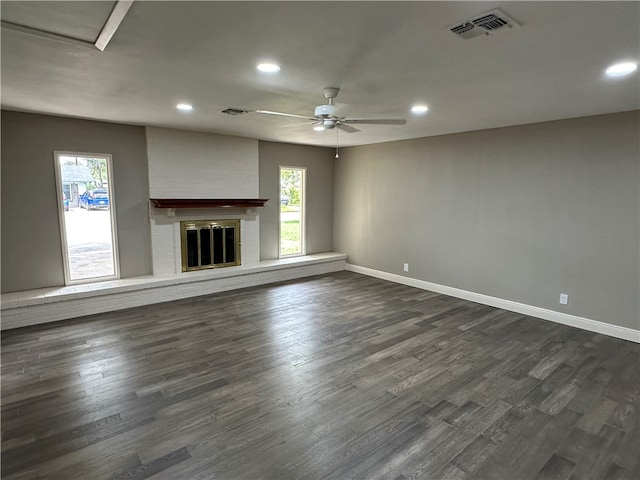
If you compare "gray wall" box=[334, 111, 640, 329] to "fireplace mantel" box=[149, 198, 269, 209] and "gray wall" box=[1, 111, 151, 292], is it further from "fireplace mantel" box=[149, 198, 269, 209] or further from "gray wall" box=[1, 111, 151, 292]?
"gray wall" box=[1, 111, 151, 292]

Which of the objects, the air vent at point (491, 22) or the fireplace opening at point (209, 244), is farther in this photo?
the fireplace opening at point (209, 244)

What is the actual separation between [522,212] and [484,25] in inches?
137

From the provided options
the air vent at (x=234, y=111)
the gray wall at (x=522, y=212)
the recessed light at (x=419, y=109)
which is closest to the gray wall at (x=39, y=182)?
the air vent at (x=234, y=111)

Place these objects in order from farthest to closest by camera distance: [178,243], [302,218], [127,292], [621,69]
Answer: [302,218]
[178,243]
[127,292]
[621,69]

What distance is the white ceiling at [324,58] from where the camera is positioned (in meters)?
1.78

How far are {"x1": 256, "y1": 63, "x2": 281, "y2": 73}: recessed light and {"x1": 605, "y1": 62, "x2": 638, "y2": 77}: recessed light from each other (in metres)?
2.37

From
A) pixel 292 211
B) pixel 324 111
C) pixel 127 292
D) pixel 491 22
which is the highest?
pixel 491 22

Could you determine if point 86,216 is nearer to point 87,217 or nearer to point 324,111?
point 87,217

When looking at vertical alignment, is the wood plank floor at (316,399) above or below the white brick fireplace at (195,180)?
below

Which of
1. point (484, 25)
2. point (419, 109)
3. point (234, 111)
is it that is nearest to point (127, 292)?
point (234, 111)

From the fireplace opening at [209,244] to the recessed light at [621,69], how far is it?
5.14 metres

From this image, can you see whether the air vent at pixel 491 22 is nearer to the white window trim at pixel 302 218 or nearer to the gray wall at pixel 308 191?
the gray wall at pixel 308 191

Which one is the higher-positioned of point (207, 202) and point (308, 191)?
point (308, 191)

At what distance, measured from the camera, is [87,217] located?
16.0 feet
